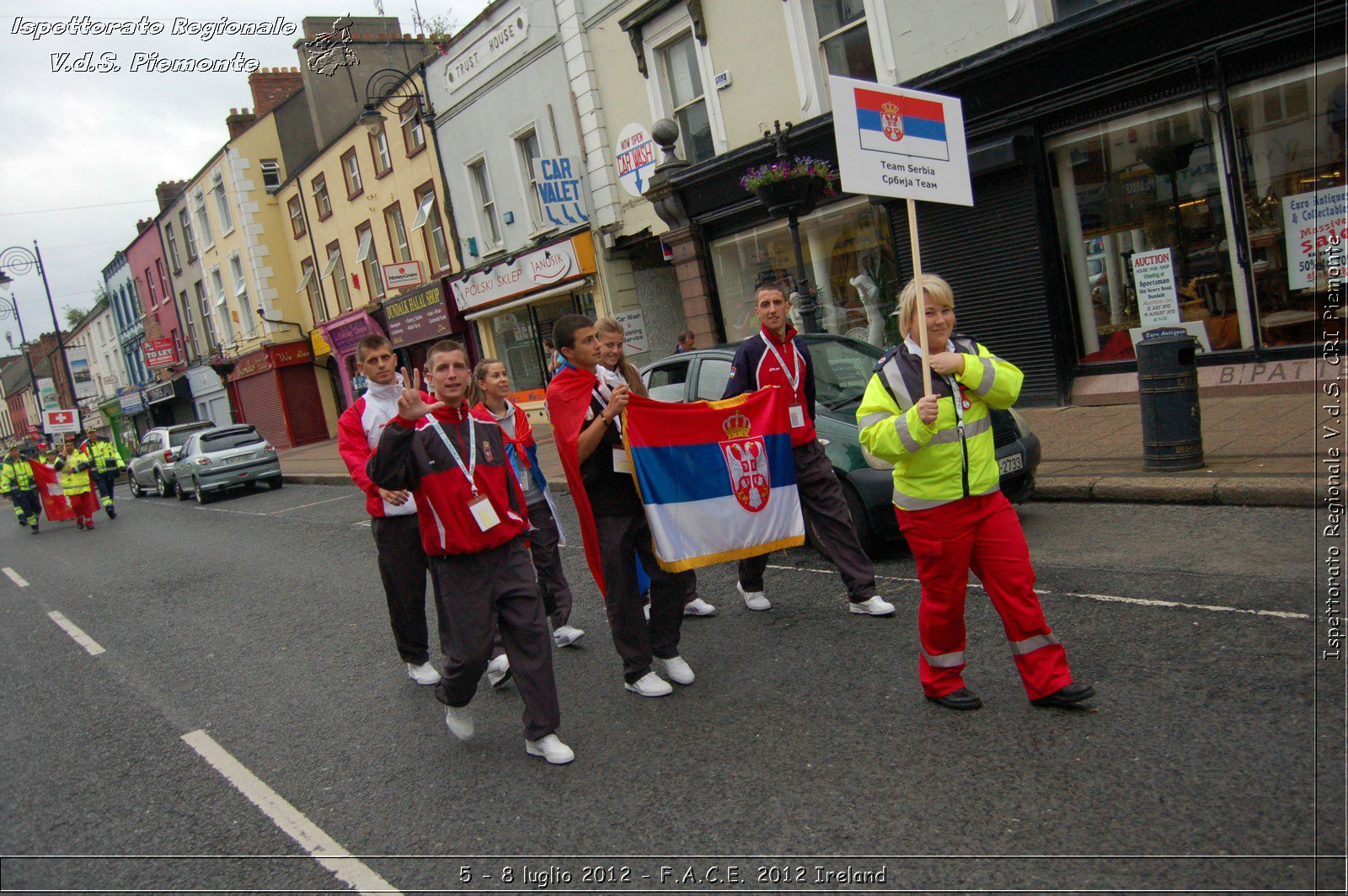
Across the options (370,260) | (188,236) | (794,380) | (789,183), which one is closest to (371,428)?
(794,380)

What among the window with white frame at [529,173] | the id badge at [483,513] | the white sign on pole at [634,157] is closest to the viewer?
the id badge at [483,513]

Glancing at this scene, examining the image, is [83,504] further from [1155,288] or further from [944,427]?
[944,427]

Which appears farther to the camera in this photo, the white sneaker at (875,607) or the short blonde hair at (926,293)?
the white sneaker at (875,607)

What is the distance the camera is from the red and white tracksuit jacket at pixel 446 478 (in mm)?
3883

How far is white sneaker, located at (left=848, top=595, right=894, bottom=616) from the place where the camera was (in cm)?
526

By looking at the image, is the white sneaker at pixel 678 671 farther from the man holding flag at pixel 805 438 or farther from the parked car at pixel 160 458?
the parked car at pixel 160 458

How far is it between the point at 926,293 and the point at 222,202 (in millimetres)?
35785

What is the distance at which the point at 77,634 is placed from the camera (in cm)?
812

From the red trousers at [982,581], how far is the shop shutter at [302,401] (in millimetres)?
32855

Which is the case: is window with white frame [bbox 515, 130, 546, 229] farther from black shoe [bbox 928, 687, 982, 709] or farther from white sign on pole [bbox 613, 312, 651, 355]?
black shoe [bbox 928, 687, 982, 709]

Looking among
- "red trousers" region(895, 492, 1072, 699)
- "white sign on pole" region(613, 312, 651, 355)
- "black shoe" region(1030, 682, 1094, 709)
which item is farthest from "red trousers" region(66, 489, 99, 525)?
"black shoe" region(1030, 682, 1094, 709)

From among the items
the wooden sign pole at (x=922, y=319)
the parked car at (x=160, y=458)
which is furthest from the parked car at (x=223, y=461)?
the wooden sign pole at (x=922, y=319)

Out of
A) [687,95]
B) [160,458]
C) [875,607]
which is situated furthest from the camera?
[160,458]

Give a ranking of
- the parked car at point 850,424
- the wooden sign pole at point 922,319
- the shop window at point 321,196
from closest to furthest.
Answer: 1. the wooden sign pole at point 922,319
2. the parked car at point 850,424
3. the shop window at point 321,196
